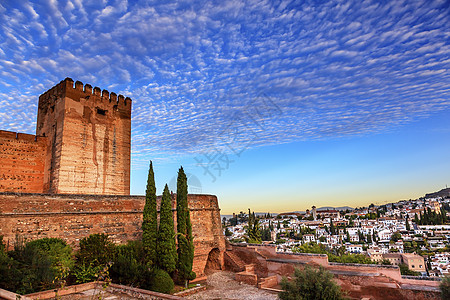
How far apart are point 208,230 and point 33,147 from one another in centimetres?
1007

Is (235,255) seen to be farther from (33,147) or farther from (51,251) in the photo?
(33,147)

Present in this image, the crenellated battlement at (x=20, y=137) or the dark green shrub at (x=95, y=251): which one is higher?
the crenellated battlement at (x=20, y=137)

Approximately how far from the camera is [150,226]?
12.0m

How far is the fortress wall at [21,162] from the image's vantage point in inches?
539

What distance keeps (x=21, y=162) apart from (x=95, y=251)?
7368mm

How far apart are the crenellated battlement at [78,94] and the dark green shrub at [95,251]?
26.5 feet

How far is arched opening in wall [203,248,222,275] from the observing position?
619 inches

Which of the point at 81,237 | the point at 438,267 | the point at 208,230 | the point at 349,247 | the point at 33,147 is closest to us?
the point at 81,237

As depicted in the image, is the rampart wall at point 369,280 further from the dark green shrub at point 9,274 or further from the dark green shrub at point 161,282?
the dark green shrub at point 9,274

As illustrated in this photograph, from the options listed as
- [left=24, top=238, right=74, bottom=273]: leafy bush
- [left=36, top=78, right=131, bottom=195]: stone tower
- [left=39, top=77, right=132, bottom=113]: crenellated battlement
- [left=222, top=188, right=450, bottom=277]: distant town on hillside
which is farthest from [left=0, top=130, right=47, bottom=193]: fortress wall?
[left=222, top=188, right=450, bottom=277]: distant town on hillside

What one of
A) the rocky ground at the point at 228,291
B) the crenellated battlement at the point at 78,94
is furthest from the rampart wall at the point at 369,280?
the crenellated battlement at the point at 78,94

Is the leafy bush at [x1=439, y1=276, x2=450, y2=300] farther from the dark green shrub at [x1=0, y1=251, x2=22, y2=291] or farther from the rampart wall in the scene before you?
the dark green shrub at [x1=0, y1=251, x2=22, y2=291]

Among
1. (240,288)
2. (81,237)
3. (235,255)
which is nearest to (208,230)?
(235,255)

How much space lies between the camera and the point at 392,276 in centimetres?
1025
